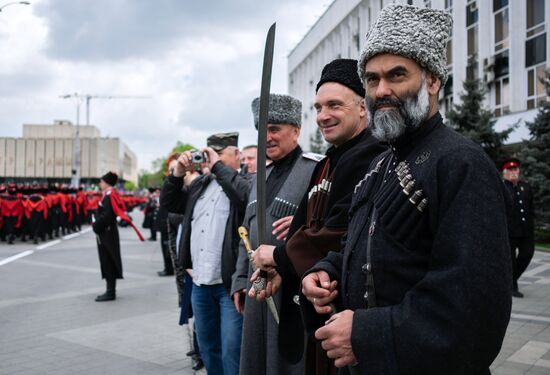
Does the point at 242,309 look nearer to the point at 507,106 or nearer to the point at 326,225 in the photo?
the point at 326,225

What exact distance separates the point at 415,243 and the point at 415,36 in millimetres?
665

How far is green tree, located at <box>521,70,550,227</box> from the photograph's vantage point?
17.3 m

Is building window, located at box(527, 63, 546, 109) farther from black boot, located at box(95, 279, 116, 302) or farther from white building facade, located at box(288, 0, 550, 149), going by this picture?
black boot, located at box(95, 279, 116, 302)

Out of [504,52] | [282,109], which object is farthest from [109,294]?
[504,52]

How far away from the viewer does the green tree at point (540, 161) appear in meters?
17.3

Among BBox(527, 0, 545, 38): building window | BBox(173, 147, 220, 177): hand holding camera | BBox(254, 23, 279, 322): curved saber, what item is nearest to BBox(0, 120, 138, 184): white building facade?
BBox(527, 0, 545, 38): building window

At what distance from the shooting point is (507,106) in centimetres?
2614

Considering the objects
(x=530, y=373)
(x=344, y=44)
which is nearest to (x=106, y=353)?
(x=530, y=373)

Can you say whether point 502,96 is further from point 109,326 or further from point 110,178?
point 109,326

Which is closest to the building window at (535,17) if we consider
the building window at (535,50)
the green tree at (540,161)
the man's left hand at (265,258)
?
the building window at (535,50)

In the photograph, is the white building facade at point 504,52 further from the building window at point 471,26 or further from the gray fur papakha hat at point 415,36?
the gray fur papakha hat at point 415,36

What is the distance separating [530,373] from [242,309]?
3119 mm

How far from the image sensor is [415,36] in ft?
5.72

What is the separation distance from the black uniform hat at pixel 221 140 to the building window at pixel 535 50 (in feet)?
75.5
